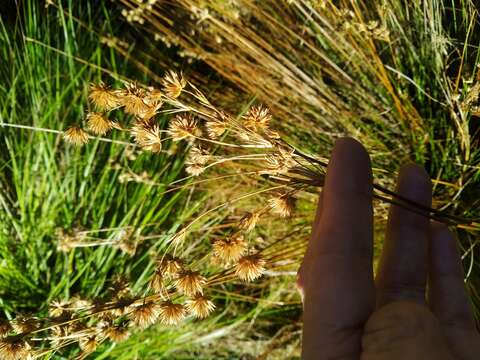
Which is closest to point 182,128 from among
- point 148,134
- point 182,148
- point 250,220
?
point 148,134

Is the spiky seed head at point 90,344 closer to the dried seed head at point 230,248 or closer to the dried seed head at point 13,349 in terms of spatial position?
the dried seed head at point 13,349

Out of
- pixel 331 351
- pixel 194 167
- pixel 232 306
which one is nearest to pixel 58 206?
pixel 232 306

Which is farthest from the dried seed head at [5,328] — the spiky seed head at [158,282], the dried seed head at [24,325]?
the spiky seed head at [158,282]

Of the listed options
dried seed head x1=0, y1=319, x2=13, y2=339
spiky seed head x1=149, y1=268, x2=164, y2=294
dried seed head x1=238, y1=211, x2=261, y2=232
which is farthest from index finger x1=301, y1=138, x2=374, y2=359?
dried seed head x1=0, y1=319, x2=13, y2=339

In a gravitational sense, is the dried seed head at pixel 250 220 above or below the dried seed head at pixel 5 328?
above

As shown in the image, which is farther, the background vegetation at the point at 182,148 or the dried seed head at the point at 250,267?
the background vegetation at the point at 182,148

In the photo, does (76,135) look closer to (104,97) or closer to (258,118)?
(104,97)

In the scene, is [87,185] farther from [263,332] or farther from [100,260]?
[263,332]
